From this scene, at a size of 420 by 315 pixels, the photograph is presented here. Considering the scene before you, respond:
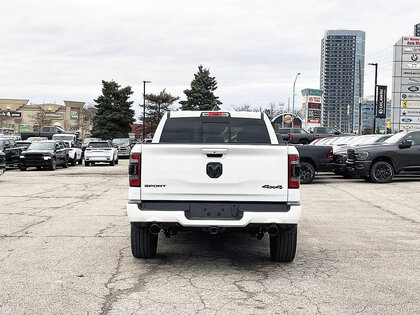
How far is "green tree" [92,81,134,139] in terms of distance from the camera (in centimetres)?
7044

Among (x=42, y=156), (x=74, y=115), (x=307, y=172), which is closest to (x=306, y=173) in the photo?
(x=307, y=172)

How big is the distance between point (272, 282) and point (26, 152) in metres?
22.8

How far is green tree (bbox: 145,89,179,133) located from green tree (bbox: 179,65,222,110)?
3680 millimetres

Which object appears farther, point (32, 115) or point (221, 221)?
point (32, 115)

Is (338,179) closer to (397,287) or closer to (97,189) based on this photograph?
(97,189)

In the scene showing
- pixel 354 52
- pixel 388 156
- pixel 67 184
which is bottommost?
pixel 67 184

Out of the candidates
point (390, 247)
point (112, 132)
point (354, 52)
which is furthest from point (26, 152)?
point (354, 52)

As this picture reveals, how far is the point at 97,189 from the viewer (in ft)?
53.1

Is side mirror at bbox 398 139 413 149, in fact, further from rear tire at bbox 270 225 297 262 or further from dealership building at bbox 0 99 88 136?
dealership building at bbox 0 99 88 136

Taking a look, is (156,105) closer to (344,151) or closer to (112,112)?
(112,112)

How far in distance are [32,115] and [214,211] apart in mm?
111404

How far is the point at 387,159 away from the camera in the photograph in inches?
695

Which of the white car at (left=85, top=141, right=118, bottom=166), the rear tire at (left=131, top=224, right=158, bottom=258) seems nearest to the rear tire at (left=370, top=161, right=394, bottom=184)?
the rear tire at (left=131, top=224, right=158, bottom=258)

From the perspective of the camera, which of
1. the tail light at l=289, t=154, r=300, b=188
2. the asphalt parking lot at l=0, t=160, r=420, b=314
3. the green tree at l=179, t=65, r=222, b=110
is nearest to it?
the asphalt parking lot at l=0, t=160, r=420, b=314
